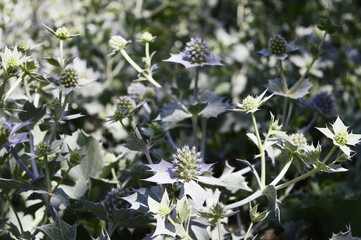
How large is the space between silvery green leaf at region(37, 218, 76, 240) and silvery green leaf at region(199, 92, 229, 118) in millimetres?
506

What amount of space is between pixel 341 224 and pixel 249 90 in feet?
2.72

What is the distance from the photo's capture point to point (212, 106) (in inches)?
52.0

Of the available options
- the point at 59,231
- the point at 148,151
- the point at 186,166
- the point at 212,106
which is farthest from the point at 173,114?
the point at 59,231

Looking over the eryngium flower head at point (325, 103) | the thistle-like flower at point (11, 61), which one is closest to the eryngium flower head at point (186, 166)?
the thistle-like flower at point (11, 61)

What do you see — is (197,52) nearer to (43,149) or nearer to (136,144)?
(136,144)

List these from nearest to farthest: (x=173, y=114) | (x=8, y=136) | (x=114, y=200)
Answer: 1. (x=8, y=136)
2. (x=114, y=200)
3. (x=173, y=114)

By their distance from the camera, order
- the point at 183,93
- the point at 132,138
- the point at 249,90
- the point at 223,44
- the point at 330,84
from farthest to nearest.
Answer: the point at 223,44
the point at 330,84
the point at 249,90
the point at 183,93
the point at 132,138

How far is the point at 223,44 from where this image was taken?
2488 millimetres

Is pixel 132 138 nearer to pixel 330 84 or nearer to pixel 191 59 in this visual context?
pixel 191 59

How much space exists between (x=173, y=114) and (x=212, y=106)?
12 cm

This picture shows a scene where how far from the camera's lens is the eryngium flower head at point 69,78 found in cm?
110

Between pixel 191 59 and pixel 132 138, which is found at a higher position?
pixel 191 59

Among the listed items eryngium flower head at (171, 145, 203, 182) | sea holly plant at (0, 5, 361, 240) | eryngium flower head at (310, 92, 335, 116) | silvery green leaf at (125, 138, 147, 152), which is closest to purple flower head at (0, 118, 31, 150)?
sea holly plant at (0, 5, 361, 240)

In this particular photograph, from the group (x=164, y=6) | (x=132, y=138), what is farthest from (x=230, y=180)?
(x=164, y=6)
